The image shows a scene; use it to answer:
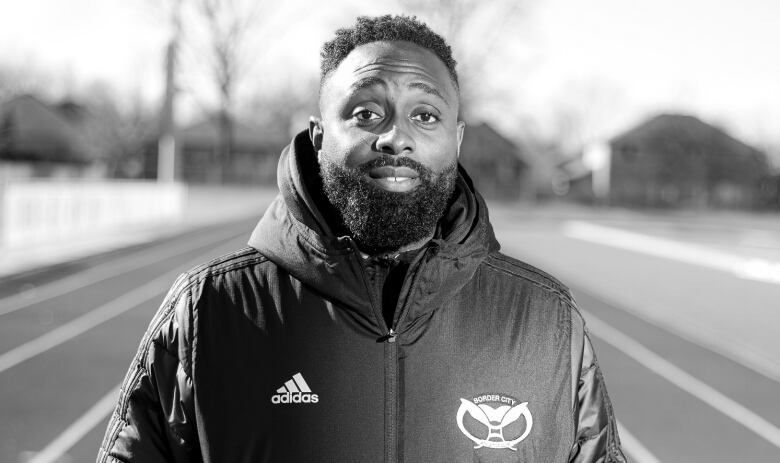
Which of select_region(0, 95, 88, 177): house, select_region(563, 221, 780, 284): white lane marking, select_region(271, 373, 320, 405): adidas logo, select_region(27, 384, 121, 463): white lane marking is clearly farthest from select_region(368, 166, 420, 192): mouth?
select_region(0, 95, 88, 177): house

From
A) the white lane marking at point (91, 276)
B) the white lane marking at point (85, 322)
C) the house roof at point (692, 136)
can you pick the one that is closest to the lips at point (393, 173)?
the white lane marking at point (85, 322)

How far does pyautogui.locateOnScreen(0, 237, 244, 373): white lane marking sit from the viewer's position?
823 cm

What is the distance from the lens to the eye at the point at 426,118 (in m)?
1.43

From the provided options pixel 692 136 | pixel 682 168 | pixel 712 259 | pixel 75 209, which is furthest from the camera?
pixel 692 136

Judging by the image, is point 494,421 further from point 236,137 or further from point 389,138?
point 236,137

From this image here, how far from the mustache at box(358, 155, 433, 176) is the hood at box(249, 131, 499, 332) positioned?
122mm

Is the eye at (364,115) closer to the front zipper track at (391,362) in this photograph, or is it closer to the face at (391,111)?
the face at (391,111)

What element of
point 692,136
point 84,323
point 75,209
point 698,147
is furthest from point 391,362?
point 692,136

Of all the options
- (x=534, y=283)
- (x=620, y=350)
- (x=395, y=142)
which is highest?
(x=395, y=142)

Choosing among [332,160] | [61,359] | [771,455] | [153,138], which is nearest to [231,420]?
[332,160]

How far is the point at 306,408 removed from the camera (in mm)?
1353

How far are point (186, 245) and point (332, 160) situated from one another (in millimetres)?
20030

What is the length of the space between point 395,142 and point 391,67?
0.13 m

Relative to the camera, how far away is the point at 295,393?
4.45 feet
